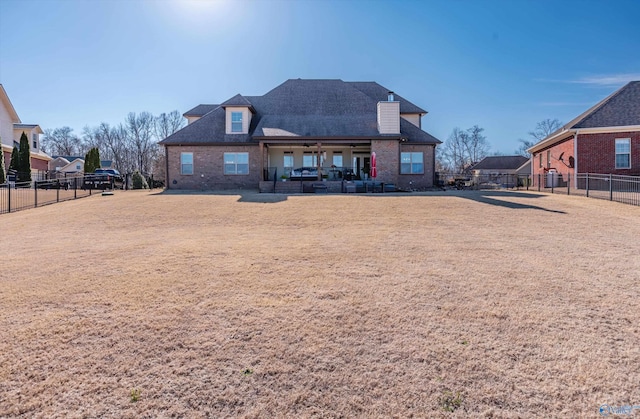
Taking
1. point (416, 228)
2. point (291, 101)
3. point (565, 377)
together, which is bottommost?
point (565, 377)

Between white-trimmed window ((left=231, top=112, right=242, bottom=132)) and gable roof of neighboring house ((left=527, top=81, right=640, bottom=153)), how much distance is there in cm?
1947

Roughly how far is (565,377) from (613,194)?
50.9ft

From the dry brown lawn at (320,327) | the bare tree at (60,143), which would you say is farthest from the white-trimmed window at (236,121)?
the bare tree at (60,143)

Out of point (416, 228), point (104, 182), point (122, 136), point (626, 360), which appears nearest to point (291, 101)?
point (104, 182)

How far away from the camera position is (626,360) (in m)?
3.39

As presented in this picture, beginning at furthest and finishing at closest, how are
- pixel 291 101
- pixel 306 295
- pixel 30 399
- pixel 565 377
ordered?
pixel 291 101, pixel 306 295, pixel 565 377, pixel 30 399

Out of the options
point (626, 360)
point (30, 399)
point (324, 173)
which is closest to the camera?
point (30, 399)

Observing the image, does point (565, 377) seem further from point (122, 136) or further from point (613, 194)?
point (122, 136)

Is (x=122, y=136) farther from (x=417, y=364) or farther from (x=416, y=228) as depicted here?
(x=417, y=364)

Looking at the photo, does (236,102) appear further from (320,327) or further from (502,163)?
(502,163)

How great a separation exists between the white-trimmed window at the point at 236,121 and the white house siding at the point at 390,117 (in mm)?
8928

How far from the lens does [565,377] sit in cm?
316

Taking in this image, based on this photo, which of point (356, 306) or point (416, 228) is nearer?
point (356, 306)

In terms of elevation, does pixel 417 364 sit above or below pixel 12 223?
below
